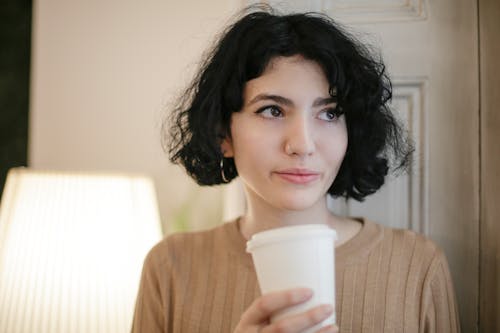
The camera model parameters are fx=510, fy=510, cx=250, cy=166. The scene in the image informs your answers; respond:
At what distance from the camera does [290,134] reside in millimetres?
936

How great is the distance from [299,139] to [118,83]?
2.70 feet

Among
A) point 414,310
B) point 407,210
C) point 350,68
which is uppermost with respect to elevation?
point 350,68

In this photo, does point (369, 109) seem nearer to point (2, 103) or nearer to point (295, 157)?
point (295, 157)

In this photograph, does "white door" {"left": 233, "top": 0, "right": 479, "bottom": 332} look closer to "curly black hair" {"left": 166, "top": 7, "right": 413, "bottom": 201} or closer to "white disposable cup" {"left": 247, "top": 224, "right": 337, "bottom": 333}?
"curly black hair" {"left": 166, "top": 7, "right": 413, "bottom": 201}

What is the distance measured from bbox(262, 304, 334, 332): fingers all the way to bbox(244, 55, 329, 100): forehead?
395 millimetres

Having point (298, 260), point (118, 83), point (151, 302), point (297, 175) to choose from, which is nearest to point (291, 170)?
point (297, 175)

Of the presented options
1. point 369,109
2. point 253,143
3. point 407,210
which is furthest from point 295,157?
point 407,210

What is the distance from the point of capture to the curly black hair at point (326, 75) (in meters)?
0.98

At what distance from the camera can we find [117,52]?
1.55 m

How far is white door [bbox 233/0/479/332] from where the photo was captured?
48.4 inches

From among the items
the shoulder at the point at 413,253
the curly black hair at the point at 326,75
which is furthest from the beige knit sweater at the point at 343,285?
the curly black hair at the point at 326,75

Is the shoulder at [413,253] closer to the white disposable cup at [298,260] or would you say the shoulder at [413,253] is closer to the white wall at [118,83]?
the white disposable cup at [298,260]

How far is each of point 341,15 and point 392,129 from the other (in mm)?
→ 343

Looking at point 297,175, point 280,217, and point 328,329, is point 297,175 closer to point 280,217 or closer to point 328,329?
point 280,217
